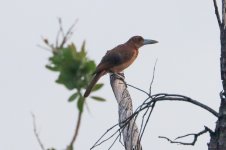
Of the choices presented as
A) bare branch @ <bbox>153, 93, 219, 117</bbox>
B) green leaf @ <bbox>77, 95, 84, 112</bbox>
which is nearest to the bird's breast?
bare branch @ <bbox>153, 93, 219, 117</bbox>

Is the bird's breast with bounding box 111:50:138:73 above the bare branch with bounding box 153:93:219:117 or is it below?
above

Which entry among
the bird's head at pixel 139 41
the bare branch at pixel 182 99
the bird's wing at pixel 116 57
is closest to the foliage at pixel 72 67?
the bare branch at pixel 182 99

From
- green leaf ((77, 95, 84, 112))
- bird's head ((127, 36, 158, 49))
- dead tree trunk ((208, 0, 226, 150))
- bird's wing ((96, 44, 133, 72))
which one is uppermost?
bird's head ((127, 36, 158, 49))

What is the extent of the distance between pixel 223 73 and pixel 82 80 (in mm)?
2644

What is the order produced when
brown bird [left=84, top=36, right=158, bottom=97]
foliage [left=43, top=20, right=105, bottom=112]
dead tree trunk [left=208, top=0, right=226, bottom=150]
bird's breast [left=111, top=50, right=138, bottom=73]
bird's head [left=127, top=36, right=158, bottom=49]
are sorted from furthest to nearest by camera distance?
bird's head [left=127, top=36, right=158, bottom=49] < bird's breast [left=111, top=50, right=138, bottom=73] < brown bird [left=84, top=36, right=158, bottom=97] < dead tree trunk [left=208, top=0, right=226, bottom=150] < foliage [left=43, top=20, right=105, bottom=112]

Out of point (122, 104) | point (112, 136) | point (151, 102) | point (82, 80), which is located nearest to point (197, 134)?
point (151, 102)

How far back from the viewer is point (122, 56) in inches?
360

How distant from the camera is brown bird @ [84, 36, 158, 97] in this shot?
849 cm

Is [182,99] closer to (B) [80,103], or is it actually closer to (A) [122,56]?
(B) [80,103]

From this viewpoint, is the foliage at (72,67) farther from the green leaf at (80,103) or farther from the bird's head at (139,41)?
the bird's head at (139,41)

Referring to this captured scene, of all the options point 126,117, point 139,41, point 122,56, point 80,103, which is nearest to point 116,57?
point 122,56

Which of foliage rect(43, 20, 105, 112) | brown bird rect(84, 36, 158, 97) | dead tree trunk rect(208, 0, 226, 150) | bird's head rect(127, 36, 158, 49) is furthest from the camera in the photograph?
bird's head rect(127, 36, 158, 49)

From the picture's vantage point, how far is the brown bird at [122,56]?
8.49m

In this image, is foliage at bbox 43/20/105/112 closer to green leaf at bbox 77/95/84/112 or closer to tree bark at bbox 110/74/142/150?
green leaf at bbox 77/95/84/112
